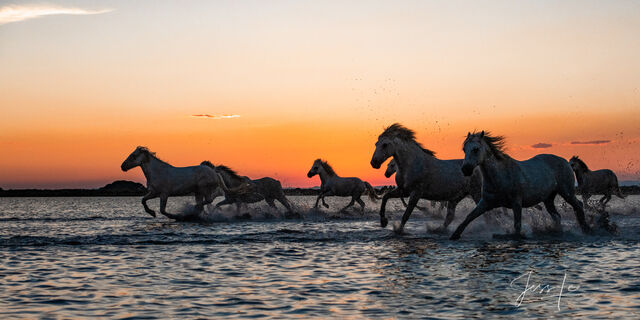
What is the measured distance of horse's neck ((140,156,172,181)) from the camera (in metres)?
22.8

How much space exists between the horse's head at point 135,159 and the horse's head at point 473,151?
13275 millimetres

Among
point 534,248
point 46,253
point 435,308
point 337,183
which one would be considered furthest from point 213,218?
point 435,308

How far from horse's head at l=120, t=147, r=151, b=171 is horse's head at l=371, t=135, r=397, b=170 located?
1041 centimetres

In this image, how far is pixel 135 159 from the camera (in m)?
22.9

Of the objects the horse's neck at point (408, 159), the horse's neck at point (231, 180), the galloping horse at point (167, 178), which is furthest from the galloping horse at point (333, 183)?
the horse's neck at point (408, 159)

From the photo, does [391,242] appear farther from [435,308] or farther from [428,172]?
[435,308]

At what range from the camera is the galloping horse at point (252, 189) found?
25750mm

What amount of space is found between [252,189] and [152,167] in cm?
474

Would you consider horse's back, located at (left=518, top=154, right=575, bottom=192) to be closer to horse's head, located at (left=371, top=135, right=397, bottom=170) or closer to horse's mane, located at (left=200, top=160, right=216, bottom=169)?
horse's head, located at (left=371, top=135, right=397, bottom=170)

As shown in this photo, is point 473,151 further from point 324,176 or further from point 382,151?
point 324,176

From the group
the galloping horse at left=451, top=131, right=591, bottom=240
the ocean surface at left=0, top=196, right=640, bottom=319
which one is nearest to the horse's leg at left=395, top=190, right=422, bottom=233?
the ocean surface at left=0, top=196, right=640, bottom=319

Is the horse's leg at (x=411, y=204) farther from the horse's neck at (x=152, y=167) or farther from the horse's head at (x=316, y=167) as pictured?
the horse's head at (x=316, y=167)

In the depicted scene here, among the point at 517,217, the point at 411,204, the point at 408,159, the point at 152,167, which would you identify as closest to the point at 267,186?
the point at 152,167

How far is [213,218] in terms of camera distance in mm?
24453
